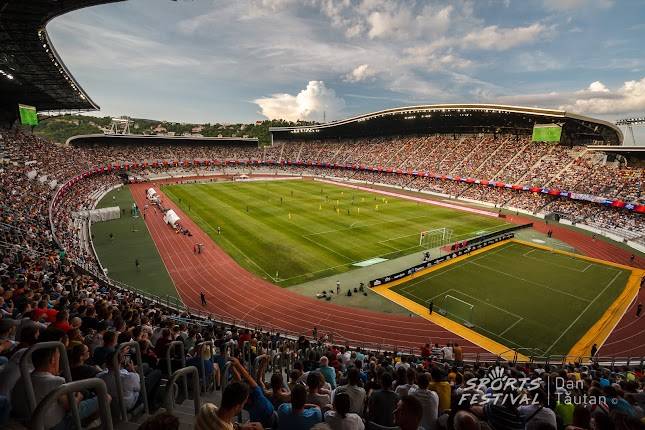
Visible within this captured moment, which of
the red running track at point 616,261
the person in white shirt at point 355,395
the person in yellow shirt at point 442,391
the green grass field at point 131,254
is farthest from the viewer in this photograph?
the green grass field at point 131,254

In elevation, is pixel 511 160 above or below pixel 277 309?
above

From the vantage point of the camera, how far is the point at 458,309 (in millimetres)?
24875

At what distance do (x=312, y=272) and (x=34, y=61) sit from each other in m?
33.5

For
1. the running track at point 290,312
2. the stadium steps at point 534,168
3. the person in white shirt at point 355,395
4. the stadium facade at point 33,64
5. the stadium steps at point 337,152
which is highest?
the stadium facade at point 33,64

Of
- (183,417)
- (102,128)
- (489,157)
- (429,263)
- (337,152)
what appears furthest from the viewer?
(102,128)

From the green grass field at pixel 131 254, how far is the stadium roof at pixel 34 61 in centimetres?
1763

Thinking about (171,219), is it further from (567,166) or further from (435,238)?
(567,166)

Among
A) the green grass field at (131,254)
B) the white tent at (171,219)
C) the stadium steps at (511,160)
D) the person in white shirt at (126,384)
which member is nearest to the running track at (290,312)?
the green grass field at (131,254)

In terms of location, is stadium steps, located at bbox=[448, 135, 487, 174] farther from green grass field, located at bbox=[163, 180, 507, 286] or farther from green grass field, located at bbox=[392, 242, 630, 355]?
green grass field, located at bbox=[392, 242, 630, 355]

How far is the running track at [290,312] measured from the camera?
21.7 metres

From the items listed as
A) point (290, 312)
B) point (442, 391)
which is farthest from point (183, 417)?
point (290, 312)

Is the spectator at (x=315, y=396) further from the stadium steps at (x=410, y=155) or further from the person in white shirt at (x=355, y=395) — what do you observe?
the stadium steps at (x=410, y=155)

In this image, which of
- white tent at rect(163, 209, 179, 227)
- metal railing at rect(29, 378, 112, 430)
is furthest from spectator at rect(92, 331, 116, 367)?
white tent at rect(163, 209, 179, 227)

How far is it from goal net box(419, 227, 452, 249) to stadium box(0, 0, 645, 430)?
36cm
